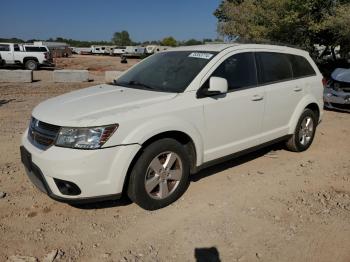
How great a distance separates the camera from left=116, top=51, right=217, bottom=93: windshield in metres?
4.40

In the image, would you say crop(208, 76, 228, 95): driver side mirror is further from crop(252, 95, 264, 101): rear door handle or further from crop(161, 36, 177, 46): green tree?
crop(161, 36, 177, 46): green tree

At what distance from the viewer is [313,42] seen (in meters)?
17.8

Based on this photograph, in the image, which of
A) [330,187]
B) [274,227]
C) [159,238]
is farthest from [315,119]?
[159,238]

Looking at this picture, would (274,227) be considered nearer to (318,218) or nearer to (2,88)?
(318,218)

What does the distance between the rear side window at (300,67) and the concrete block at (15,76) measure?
1249cm

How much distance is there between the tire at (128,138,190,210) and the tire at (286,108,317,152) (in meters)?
2.36

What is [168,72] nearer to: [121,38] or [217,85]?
[217,85]

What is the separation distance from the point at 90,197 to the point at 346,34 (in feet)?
44.6

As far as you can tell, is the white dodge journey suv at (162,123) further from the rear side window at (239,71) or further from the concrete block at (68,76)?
the concrete block at (68,76)

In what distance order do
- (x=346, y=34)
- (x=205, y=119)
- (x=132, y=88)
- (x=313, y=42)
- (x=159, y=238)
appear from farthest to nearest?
(x=313, y=42) < (x=346, y=34) < (x=132, y=88) < (x=205, y=119) < (x=159, y=238)

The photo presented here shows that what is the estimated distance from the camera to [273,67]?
5.36 meters

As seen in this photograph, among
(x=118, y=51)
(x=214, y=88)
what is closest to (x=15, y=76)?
(x=214, y=88)

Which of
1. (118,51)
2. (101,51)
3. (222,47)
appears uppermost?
(222,47)

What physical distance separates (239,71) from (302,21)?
12472 mm
